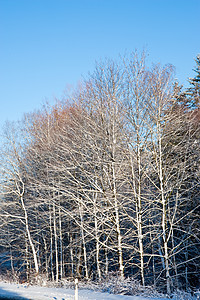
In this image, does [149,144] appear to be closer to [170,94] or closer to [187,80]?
[170,94]

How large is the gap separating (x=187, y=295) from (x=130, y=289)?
234 cm

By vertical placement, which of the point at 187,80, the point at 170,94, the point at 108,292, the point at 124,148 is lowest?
the point at 108,292

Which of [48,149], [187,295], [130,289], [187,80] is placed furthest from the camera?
[187,80]

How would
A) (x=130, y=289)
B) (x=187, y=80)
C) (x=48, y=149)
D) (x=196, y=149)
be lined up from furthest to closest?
(x=187, y=80) < (x=48, y=149) < (x=196, y=149) < (x=130, y=289)

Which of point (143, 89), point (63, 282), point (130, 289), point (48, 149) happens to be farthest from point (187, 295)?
point (48, 149)

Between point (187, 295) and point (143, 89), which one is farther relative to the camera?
point (143, 89)

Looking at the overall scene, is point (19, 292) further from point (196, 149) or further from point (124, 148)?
point (196, 149)

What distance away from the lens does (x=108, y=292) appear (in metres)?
11.1

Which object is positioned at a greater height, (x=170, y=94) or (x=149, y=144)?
(x=170, y=94)

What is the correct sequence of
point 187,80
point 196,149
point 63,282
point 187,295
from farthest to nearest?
point 187,80
point 196,149
point 63,282
point 187,295

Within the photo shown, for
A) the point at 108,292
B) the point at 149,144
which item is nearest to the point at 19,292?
the point at 108,292

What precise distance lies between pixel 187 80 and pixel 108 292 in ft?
69.6

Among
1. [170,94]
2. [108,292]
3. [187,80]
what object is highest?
[187,80]

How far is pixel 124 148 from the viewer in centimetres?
1480
